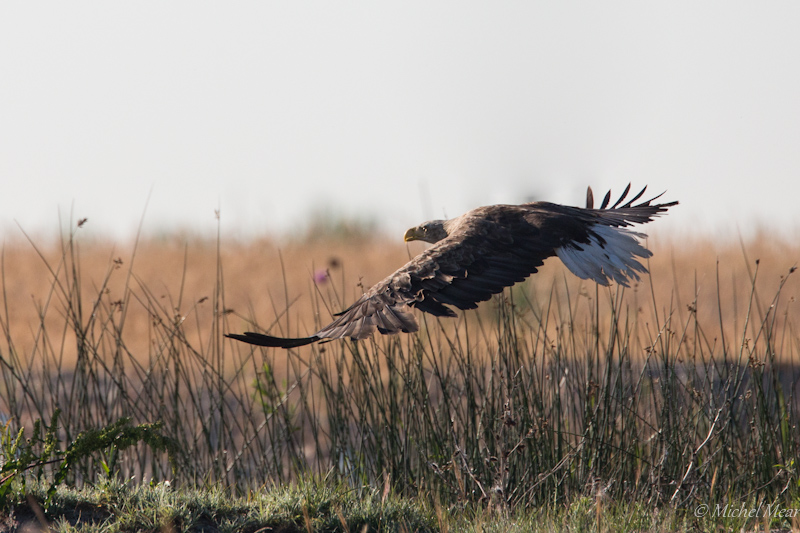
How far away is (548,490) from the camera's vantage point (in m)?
3.75

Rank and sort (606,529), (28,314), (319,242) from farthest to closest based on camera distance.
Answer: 1. (319,242)
2. (28,314)
3. (606,529)

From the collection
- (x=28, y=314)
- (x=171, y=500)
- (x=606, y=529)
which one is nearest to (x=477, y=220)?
(x=606, y=529)

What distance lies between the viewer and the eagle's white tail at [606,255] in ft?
12.5

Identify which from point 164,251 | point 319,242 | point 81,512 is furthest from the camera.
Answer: point 319,242

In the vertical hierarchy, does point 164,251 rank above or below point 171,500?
above

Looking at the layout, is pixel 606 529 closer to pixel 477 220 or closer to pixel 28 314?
pixel 477 220

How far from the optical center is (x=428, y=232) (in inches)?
183

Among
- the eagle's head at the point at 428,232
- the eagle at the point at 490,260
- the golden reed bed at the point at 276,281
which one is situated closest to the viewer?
the eagle at the point at 490,260

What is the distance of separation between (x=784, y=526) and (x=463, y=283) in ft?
5.77

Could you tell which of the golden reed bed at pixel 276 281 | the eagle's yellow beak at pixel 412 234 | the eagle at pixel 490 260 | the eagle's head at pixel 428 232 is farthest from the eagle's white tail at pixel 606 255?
the golden reed bed at pixel 276 281
